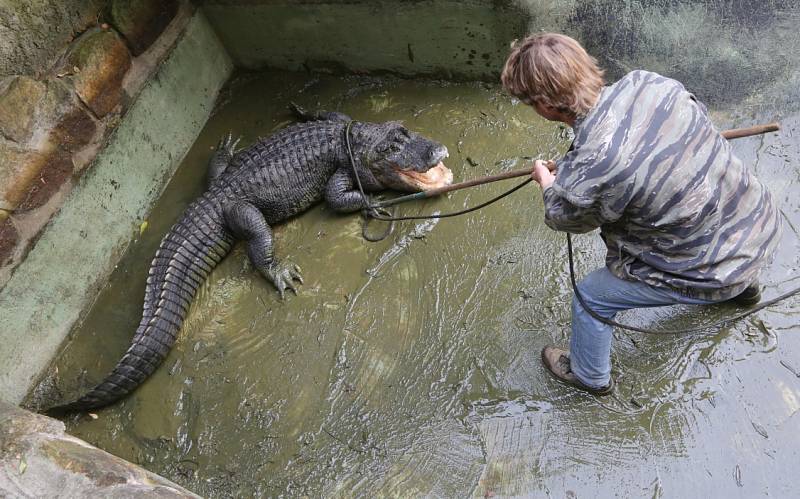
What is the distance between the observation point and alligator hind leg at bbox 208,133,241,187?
378 centimetres

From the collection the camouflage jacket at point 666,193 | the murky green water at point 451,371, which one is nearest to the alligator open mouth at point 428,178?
the murky green water at point 451,371

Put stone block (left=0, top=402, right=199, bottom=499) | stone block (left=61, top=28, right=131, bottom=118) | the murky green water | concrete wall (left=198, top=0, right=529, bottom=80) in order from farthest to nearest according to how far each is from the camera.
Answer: concrete wall (left=198, top=0, right=529, bottom=80)
stone block (left=61, top=28, right=131, bottom=118)
the murky green water
stone block (left=0, top=402, right=199, bottom=499)

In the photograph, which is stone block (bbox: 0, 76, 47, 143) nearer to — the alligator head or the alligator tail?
the alligator tail

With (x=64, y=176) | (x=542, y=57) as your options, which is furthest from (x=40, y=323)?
(x=542, y=57)

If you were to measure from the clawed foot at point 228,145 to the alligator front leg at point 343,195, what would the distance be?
88 centimetres

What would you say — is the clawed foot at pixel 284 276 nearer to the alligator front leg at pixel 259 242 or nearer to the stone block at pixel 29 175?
the alligator front leg at pixel 259 242

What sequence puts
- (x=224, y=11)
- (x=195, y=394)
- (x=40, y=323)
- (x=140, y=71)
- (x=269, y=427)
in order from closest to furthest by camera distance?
(x=269, y=427), (x=195, y=394), (x=40, y=323), (x=140, y=71), (x=224, y=11)

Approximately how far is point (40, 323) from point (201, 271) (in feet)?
3.12

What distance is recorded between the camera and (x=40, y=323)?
3160 mm

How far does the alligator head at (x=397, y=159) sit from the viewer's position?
341 centimetres

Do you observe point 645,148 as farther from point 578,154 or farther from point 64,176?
point 64,176

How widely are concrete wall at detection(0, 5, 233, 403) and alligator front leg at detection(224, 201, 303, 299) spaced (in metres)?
0.79

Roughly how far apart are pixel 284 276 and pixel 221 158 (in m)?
1.17

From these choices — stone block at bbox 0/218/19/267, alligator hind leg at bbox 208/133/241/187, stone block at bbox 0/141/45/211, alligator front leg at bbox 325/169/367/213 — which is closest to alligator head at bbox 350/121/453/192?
alligator front leg at bbox 325/169/367/213
